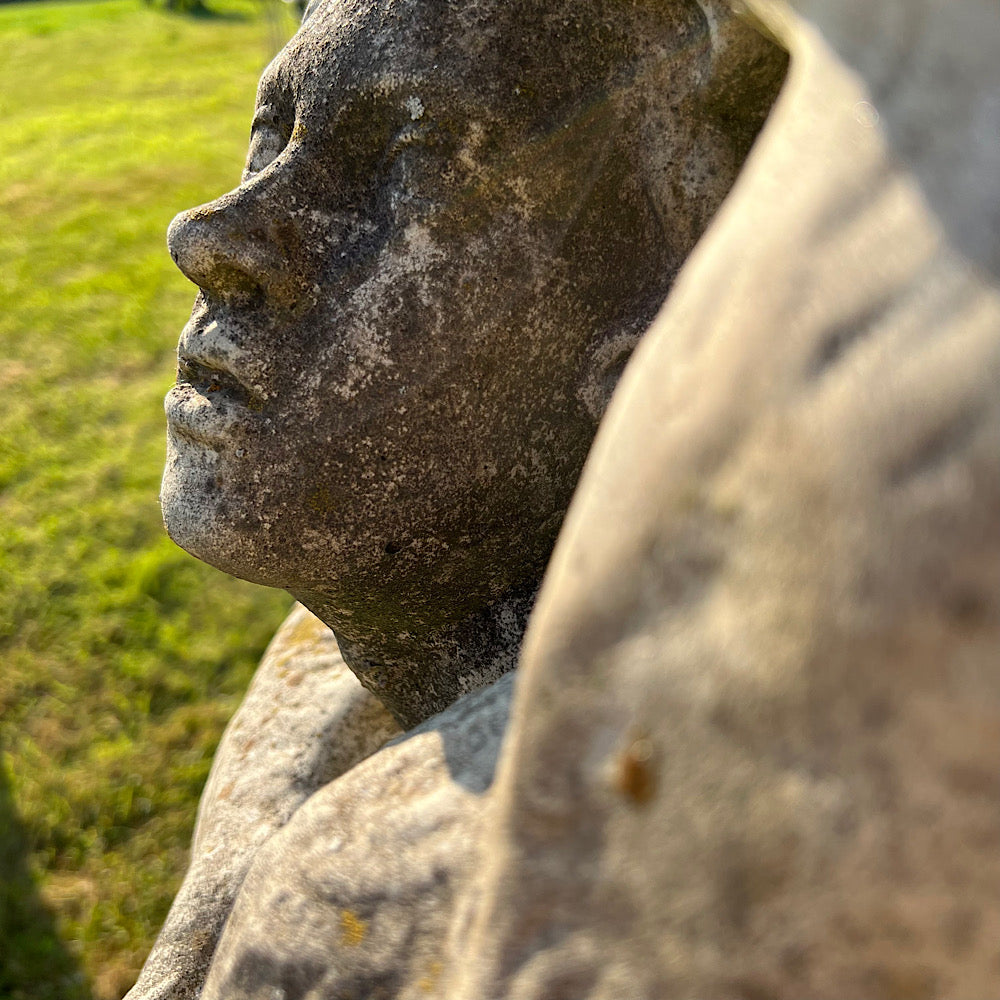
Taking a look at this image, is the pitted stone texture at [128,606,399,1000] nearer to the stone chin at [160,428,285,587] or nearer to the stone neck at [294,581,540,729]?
the stone neck at [294,581,540,729]

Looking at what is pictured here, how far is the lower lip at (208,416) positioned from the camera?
0.93m

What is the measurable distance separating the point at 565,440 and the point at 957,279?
1.91ft

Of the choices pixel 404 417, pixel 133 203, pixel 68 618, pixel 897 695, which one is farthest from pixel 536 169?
pixel 133 203

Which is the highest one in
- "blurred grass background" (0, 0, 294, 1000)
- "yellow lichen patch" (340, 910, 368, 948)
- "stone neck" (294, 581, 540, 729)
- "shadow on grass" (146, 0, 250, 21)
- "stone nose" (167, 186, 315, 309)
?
"stone nose" (167, 186, 315, 309)

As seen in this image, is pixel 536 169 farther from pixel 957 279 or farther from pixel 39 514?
pixel 39 514

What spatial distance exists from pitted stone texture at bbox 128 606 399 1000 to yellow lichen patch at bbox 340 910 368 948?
56cm

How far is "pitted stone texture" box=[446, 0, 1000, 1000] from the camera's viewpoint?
0.40 meters

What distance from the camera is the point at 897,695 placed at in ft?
1.31

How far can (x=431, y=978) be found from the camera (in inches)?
23.5

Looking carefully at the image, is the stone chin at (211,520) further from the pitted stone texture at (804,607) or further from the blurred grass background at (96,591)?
the blurred grass background at (96,591)

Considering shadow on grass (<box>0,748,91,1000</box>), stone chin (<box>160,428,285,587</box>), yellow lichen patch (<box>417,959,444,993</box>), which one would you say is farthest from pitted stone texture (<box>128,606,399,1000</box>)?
shadow on grass (<box>0,748,91,1000</box>)

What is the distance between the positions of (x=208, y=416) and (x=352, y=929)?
468 mm

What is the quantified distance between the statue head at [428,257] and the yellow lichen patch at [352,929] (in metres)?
0.38

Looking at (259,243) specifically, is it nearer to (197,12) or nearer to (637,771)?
(637,771)
